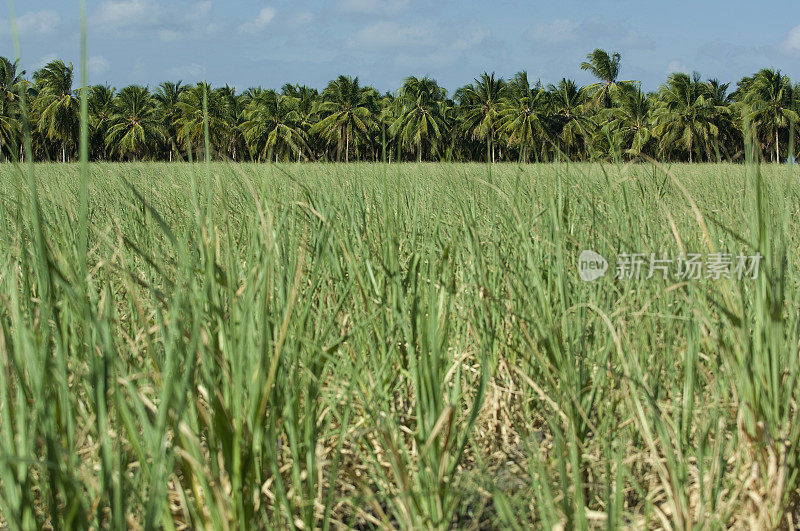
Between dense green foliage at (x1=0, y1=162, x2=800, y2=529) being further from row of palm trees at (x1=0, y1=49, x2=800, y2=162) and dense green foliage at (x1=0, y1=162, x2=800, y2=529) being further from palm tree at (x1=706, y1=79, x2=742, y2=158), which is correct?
palm tree at (x1=706, y1=79, x2=742, y2=158)

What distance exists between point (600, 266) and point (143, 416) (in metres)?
1.04

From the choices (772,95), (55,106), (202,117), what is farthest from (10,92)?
(772,95)

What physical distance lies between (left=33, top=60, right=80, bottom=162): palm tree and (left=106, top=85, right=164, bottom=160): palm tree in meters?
2.12

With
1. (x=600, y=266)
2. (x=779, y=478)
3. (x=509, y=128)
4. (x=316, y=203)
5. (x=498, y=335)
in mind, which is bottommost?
(x=779, y=478)

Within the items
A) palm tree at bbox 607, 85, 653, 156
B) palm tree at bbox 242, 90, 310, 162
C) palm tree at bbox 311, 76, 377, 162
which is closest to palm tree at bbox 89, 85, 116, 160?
palm tree at bbox 242, 90, 310, 162

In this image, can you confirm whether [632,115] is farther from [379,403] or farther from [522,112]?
[379,403]

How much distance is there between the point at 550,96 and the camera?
3634 cm

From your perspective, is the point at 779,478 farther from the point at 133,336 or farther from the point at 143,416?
the point at 133,336

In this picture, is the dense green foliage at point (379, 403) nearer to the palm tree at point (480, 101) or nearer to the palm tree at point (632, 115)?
the palm tree at point (632, 115)

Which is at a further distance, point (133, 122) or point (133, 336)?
point (133, 122)

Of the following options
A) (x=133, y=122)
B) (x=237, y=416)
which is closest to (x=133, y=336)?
(x=237, y=416)

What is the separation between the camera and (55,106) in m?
33.6

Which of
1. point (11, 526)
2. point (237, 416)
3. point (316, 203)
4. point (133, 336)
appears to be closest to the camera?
point (11, 526)

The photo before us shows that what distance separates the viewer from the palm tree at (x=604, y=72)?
131ft
